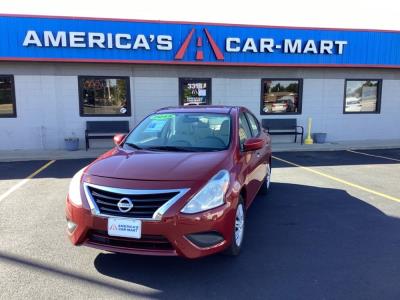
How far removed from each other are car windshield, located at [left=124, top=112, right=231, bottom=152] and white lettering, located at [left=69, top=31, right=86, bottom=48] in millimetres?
7413

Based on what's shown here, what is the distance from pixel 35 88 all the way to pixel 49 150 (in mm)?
2119

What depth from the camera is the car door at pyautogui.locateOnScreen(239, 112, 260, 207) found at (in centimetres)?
432

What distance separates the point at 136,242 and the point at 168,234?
33 cm

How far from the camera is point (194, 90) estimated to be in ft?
41.7

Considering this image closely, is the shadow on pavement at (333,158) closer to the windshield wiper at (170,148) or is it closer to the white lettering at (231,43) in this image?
the white lettering at (231,43)

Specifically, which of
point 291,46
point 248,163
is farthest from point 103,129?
point 248,163

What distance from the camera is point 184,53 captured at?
1179cm

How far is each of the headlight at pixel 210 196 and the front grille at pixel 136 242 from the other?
1.16 ft

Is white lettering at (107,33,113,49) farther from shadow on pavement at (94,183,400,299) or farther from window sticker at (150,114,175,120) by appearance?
shadow on pavement at (94,183,400,299)

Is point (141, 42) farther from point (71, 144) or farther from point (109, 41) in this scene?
point (71, 144)

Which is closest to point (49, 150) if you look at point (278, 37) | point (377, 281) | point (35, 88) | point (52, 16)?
point (35, 88)

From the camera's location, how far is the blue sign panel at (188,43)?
1093cm

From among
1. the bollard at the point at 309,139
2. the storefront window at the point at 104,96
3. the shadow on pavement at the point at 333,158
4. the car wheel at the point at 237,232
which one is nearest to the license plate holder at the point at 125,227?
the car wheel at the point at 237,232

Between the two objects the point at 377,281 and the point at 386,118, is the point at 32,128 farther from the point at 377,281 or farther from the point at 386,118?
the point at 386,118
